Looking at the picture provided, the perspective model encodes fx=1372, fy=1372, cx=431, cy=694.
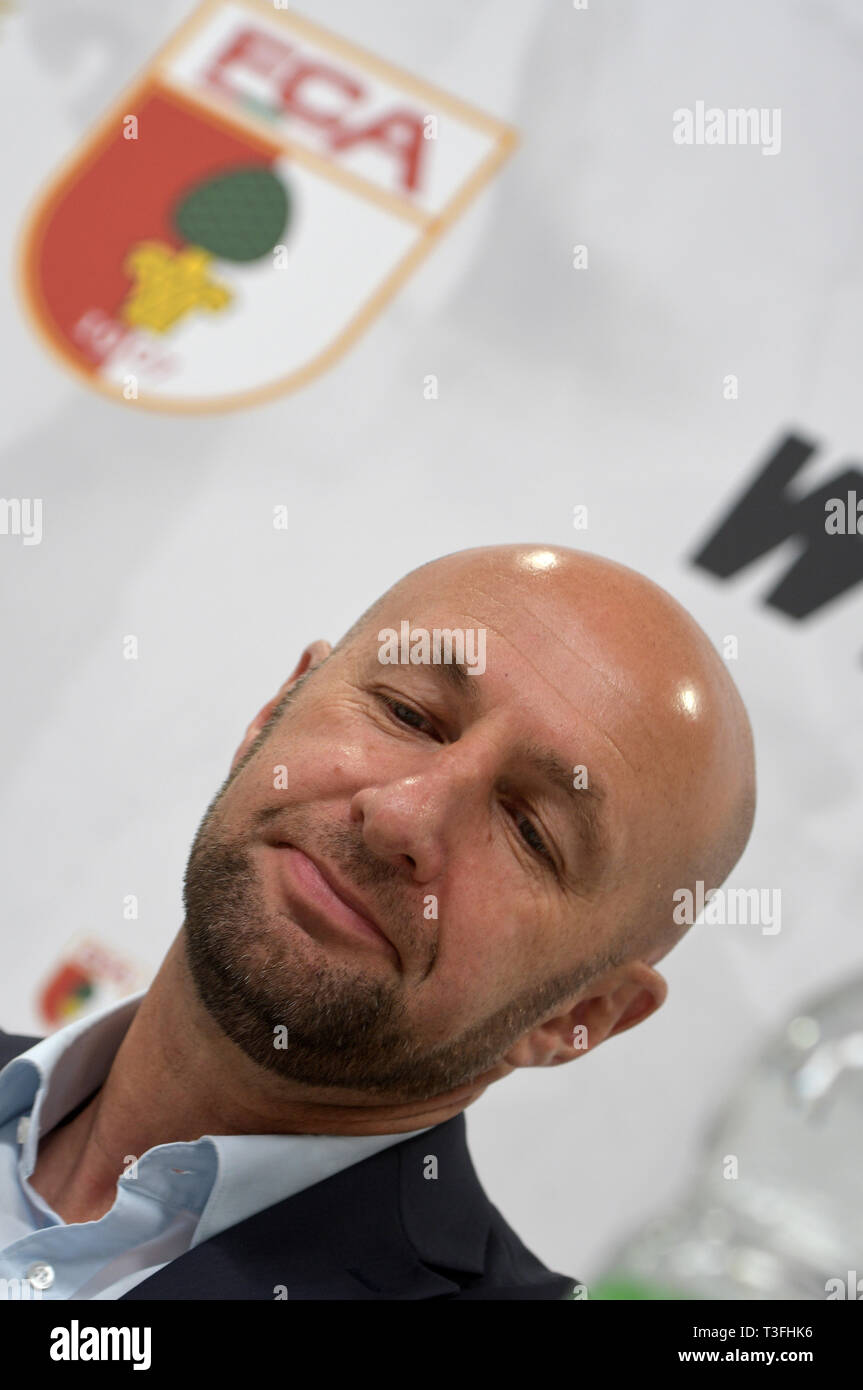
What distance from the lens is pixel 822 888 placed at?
209 cm

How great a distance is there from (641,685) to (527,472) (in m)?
1.14

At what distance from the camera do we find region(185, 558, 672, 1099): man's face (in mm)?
1102

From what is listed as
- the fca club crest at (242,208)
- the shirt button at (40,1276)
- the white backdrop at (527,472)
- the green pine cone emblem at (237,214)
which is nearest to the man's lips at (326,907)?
the shirt button at (40,1276)

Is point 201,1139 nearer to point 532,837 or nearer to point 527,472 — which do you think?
point 532,837

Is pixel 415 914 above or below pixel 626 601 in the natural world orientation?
below

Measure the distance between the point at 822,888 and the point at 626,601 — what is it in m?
1.01

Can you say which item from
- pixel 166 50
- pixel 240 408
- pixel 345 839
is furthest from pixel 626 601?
pixel 166 50

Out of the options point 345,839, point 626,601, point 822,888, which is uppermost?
point 626,601

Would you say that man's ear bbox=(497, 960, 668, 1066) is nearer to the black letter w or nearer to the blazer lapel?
the blazer lapel

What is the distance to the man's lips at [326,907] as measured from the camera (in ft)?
3.60

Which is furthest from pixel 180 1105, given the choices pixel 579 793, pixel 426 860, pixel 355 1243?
pixel 579 793

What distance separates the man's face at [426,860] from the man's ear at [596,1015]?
4 centimetres

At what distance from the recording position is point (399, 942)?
1.11 meters
